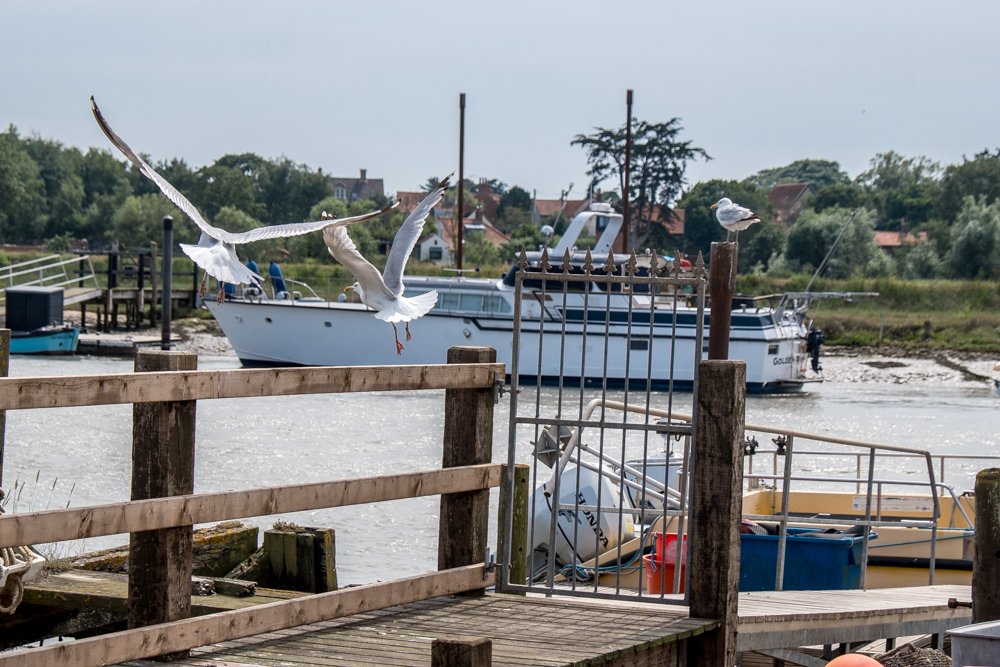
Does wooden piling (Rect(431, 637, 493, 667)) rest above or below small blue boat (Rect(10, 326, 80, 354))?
above

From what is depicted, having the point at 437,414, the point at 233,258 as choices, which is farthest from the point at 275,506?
the point at 437,414

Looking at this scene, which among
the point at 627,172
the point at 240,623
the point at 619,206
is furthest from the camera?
the point at 619,206

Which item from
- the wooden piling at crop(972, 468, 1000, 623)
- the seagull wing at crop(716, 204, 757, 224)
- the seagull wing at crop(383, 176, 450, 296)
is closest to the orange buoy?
the wooden piling at crop(972, 468, 1000, 623)

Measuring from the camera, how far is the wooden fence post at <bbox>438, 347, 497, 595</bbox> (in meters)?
6.21

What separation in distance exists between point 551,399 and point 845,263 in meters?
35.1

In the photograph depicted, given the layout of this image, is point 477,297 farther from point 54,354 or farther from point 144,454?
point 144,454

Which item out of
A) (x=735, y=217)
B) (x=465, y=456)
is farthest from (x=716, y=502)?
(x=735, y=217)

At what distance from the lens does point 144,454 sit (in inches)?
193

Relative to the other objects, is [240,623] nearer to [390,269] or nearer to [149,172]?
[149,172]

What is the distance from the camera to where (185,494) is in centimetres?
495

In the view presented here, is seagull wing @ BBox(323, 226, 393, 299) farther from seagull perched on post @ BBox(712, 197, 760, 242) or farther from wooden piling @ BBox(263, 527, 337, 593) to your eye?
seagull perched on post @ BBox(712, 197, 760, 242)

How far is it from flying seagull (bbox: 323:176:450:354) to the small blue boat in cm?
3290

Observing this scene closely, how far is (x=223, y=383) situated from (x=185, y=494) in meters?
0.42

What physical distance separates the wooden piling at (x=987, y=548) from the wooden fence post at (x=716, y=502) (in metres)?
2.81
